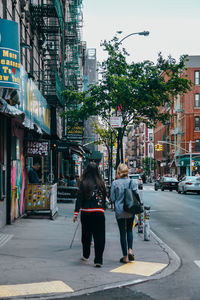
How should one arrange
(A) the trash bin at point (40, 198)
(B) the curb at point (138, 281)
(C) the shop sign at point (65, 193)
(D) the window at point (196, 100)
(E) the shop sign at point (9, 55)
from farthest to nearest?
(D) the window at point (196, 100) → (C) the shop sign at point (65, 193) → (A) the trash bin at point (40, 198) → (E) the shop sign at point (9, 55) → (B) the curb at point (138, 281)

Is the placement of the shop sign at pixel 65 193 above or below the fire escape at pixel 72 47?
below

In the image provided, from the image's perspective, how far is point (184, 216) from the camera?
18.8m

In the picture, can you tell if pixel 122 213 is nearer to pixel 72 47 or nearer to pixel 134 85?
pixel 134 85

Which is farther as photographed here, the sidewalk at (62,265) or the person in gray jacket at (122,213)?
the person in gray jacket at (122,213)

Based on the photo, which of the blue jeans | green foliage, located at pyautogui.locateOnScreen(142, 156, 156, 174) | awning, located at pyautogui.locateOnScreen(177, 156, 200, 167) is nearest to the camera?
the blue jeans

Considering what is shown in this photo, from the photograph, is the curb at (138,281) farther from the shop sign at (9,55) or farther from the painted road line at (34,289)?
the shop sign at (9,55)

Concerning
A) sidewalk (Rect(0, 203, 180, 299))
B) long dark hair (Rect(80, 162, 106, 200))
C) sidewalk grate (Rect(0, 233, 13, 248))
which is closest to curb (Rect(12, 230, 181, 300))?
sidewalk (Rect(0, 203, 180, 299))

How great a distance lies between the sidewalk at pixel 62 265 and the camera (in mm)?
6766

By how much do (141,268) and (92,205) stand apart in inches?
52.1

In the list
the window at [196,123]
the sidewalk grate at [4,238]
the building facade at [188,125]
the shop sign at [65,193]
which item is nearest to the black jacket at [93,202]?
the sidewalk grate at [4,238]

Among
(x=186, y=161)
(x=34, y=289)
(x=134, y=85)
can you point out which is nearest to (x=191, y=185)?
(x=134, y=85)

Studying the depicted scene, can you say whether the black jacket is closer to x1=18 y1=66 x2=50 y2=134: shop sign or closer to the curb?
the curb

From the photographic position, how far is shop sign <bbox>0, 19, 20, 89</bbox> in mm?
11086

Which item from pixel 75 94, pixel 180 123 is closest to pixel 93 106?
pixel 75 94
